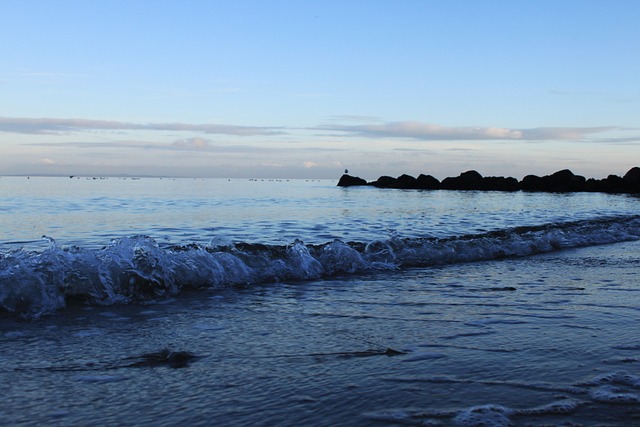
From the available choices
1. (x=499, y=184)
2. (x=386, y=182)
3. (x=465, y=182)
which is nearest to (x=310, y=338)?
(x=499, y=184)

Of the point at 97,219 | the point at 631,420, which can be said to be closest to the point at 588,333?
the point at 631,420

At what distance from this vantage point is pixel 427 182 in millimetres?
65250

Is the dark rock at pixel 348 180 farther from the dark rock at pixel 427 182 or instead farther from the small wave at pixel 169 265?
the small wave at pixel 169 265

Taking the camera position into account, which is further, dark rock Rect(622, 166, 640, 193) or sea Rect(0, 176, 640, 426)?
dark rock Rect(622, 166, 640, 193)

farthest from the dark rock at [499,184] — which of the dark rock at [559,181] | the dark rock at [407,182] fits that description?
the dark rock at [407,182]

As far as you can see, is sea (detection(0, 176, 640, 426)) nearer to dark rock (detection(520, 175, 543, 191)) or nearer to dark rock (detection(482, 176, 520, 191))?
dark rock (detection(482, 176, 520, 191))

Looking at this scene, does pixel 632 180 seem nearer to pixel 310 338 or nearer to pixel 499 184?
pixel 499 184

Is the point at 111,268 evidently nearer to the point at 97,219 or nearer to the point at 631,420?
the point at 631,420

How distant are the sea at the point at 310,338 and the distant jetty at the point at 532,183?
175ft

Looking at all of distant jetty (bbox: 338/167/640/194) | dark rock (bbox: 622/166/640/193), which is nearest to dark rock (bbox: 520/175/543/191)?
distant jetty (bbox: 338/167/640/194)

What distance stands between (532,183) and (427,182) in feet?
39.0

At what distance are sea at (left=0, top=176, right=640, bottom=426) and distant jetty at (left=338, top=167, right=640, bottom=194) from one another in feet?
175

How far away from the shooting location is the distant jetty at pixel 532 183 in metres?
57.2

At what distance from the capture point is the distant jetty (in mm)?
57219
